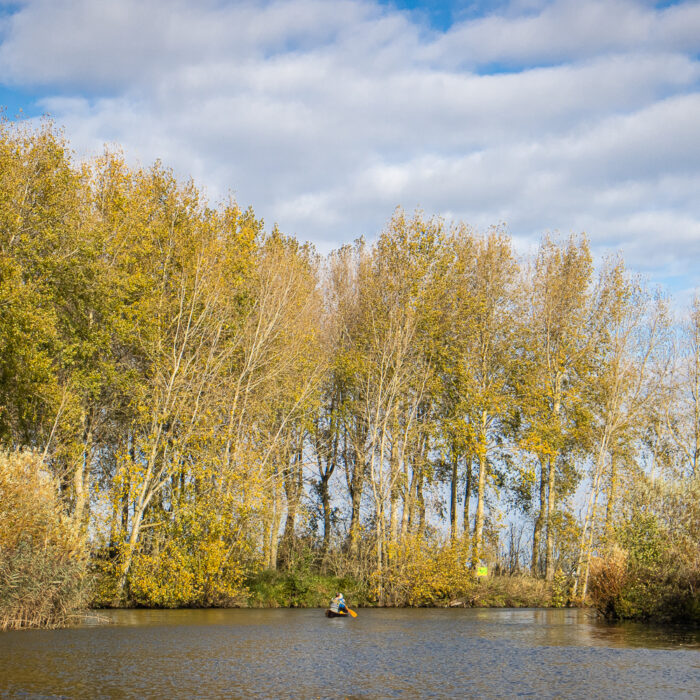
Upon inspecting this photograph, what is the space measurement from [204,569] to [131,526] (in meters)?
3.55

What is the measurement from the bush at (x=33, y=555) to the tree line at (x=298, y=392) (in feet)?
0.74

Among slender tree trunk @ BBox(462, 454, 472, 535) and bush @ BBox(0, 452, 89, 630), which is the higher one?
slender tree trunk @ BBox(462, 454, 472, 535)

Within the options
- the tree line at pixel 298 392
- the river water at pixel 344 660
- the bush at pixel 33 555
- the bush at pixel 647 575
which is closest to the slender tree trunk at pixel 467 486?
the tree line at pixel 298 392

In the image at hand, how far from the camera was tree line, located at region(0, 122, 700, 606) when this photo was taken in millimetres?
33594

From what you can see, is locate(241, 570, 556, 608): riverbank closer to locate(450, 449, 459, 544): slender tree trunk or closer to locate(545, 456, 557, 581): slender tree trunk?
locate(545, 456, 557, 581): slender tree trunk

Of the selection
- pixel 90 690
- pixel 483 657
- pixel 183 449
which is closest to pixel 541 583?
pixel 183 449

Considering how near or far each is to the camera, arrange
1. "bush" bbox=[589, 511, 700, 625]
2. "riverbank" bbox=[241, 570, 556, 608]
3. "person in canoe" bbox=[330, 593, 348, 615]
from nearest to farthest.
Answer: "bush" bbox=[589, 511, 700, 625] → "person in canoe" bbox=[330, 593, 348, 615] → "riverbank" bbox=[241, 570, 556, 608]

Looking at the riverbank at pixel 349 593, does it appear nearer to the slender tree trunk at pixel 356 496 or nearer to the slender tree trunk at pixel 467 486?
the slender tree trunk at pixel 356 496

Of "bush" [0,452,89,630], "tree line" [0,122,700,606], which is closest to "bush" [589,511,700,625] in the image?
"tree line" [0,122,700,606]

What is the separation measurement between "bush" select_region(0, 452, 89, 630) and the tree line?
0.23 meters

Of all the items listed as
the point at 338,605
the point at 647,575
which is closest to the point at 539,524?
the point at 647,575

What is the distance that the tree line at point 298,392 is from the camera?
33594mm

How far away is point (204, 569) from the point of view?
3572 cm

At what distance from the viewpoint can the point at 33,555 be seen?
23.6 metres
